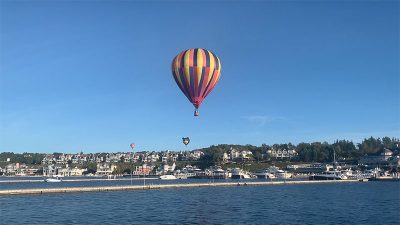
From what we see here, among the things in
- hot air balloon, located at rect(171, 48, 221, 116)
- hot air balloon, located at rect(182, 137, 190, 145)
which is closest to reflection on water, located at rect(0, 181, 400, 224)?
hot air balloon, located at rect(171, 48, 221, 116)

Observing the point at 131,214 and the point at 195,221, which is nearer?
the point at 195,221

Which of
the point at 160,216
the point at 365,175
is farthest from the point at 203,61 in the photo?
the point at 365,175

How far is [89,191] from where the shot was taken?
108 metres

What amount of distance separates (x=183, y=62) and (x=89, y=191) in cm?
5109

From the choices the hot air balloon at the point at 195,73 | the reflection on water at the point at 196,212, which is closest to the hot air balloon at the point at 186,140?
the reflection on water at the point at 196,212

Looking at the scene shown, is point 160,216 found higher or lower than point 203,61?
lower

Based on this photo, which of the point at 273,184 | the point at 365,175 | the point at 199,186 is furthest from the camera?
the point at 365,175

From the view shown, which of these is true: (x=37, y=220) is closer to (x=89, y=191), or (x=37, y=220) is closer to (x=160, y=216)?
(x=160, y=216)

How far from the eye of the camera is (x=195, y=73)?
69.8 m

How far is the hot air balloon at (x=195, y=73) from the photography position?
2749 inches

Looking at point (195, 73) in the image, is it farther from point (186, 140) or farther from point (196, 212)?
point (186, 140)

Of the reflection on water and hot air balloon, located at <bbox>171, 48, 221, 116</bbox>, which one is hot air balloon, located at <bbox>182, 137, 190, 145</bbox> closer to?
the reflection on water

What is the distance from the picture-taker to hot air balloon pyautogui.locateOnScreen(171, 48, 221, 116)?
69.8m

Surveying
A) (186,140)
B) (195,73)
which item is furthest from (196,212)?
(186,140)
